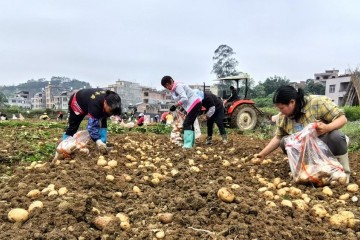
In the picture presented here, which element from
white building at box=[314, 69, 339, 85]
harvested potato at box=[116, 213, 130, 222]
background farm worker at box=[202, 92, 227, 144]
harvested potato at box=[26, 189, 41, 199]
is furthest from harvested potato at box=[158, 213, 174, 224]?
white building at box=[314, 69, 339, 85]

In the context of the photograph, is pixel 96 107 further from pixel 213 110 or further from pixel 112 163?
pixel 213 110

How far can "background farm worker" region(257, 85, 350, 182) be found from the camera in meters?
3.54

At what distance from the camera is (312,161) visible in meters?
3.54

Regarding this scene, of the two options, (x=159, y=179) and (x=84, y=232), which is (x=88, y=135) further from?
(x=84, y=232)

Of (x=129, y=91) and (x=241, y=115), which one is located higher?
(x=129, y=91)

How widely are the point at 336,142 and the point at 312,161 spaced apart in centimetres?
37

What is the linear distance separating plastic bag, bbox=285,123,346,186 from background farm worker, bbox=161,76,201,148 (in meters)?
2.92

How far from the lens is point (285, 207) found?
2666 mm

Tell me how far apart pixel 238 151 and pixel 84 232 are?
13.0 feet

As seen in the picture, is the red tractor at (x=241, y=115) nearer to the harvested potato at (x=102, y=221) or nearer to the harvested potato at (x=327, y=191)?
the harvested potato at (x=327, y=191)

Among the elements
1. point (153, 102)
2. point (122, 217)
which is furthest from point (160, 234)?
point (153, 102)

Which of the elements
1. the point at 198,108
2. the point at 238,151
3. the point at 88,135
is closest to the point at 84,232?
the point at 88,135

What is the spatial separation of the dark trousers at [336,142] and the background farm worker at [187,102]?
2937 millimetres

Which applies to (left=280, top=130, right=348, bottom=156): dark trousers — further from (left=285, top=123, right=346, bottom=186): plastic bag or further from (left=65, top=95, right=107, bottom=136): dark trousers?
(left=65, top=95, right=107, bottom=136): dark trousers
